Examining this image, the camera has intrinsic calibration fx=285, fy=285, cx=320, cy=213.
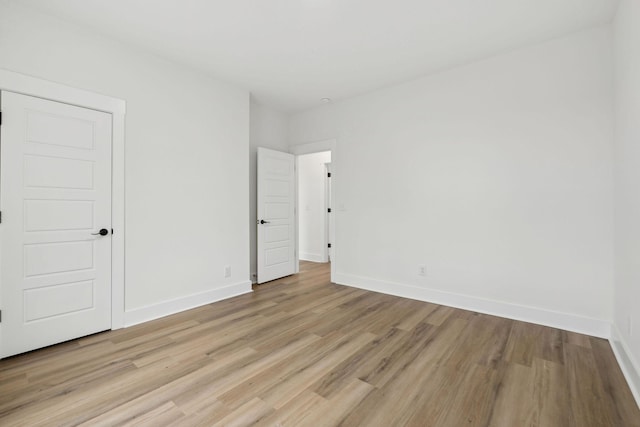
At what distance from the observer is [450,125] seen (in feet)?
11.4

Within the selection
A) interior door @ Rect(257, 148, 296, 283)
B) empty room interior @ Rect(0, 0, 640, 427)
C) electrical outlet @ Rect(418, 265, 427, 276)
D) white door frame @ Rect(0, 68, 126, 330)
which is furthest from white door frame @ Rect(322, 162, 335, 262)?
white door frame @ Rect(0, 68, 126, 330)

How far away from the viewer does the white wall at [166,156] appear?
2500 millimetres

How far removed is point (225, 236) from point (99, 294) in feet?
4.79

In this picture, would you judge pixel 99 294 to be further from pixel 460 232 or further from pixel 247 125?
pixel 460 232

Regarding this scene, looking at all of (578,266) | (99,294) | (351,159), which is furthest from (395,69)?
(99,294)

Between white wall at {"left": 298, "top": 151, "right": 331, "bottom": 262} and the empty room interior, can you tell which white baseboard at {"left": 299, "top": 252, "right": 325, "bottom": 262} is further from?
the empty room interior

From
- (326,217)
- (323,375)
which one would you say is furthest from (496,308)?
(326,217)

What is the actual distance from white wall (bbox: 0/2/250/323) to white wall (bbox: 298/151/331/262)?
250 centimetres

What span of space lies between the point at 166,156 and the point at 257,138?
1708mm

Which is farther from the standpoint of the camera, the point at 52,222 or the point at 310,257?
the point at 310,257

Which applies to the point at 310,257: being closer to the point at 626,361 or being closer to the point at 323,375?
the point at 323,375

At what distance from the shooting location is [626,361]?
2.07 m

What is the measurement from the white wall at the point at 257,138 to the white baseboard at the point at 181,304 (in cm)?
66

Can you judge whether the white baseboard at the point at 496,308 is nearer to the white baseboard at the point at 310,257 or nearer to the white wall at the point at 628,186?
the white wall at the point at 628,186
